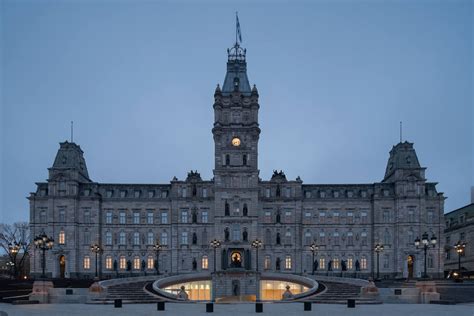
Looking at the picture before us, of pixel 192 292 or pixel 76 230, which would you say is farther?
pixel 76 230

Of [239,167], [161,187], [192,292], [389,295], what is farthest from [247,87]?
[389,295]

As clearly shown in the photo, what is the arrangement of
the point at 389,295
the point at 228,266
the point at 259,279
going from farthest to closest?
the point at 228,266 < the point at 259,279 < the point at 389,295

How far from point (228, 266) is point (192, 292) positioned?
10.3 m

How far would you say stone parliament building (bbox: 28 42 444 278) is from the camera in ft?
327

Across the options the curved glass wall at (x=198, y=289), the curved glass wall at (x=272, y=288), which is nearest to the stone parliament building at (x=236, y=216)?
the curved glass wall at (x=272, y=288)

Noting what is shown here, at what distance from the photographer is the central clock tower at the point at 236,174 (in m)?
97.8

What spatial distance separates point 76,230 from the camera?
102 meters

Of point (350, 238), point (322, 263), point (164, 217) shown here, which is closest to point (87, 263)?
point (164, 217)

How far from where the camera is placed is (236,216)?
98562 millimetres

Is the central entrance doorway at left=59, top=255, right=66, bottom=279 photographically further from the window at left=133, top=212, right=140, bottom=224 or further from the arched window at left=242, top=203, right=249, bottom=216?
the arched window at left=242, top=203, right=249, bottom=216

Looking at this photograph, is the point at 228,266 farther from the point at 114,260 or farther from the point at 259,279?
the point at 114,260

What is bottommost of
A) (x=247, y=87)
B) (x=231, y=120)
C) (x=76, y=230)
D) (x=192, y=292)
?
(x=192, y=292)

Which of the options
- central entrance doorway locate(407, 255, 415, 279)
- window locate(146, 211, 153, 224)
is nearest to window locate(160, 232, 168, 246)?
window locate(146, 211, 153, 224)

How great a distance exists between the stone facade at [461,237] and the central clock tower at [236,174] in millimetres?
42046
